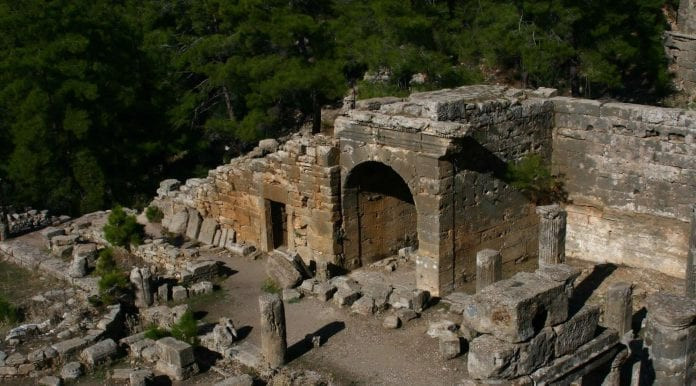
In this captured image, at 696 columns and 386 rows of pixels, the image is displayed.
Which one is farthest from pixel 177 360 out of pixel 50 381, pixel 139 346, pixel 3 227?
pixel 3 227

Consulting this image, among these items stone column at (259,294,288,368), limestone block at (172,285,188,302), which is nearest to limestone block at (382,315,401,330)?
stone column at (259,294,288,368)

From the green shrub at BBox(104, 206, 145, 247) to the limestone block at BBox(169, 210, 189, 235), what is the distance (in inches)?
47.9

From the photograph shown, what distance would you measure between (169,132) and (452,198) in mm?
14704

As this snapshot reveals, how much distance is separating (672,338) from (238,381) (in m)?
6.60

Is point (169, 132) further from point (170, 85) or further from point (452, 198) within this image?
point (452, 198)

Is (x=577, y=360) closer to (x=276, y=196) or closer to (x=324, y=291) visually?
(x=324, y=291)

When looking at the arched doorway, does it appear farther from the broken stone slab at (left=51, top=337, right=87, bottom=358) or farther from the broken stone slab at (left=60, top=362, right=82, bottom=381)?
the broken stone slab at (left=60, top=362, right=82, bottom=381)

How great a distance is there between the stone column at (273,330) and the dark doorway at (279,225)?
5.52 metres

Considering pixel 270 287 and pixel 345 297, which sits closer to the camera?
pixel 345 297

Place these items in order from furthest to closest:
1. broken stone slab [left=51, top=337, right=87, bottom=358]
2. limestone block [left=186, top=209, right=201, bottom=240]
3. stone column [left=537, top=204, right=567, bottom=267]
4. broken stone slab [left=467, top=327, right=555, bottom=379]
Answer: limestone block [left=186, top=209, right=201, bottom=240]
stone column [left=537, top=204, right=567, bottom=267]
broken stone slab [left=51, top=337, right=87, bottom=358]
broken stone slab [left=467, top=327, right=555, bottom=379]

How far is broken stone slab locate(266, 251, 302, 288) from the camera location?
58.2 ft

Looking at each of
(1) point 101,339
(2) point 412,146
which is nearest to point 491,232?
(2) point 412,146

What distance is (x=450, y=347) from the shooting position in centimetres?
1434

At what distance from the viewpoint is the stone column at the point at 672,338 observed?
10.2 meters
